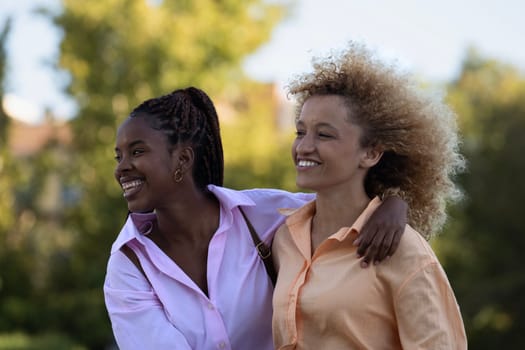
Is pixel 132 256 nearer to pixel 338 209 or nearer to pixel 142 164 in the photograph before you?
pixel 142 164

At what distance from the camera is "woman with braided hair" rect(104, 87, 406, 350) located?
3.64 m

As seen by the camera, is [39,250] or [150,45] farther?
[39,250]

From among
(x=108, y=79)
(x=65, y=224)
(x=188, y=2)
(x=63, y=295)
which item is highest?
(x=188, y=2)

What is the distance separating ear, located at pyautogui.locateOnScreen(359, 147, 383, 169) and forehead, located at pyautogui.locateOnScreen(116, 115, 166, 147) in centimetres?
87

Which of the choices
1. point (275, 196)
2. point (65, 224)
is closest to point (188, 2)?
point (65, 224)

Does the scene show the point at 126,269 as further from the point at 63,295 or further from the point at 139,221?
the point at 63,295

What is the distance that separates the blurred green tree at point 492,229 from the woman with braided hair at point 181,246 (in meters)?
17.8

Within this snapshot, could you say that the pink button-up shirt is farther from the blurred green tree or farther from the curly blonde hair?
the blurred green tree

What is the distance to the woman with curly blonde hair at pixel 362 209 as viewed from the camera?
3.25 m

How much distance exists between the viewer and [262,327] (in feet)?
12.4

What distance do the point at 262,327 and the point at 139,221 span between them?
742mm

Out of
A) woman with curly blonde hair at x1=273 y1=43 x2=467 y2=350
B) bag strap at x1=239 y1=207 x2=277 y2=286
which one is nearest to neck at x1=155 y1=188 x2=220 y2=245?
bag strap at x1=239 y1=207 x2=277 y2=286

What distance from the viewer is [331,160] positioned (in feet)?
11.5

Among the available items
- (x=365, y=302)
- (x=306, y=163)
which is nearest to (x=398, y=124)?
(x=306, y=163)
